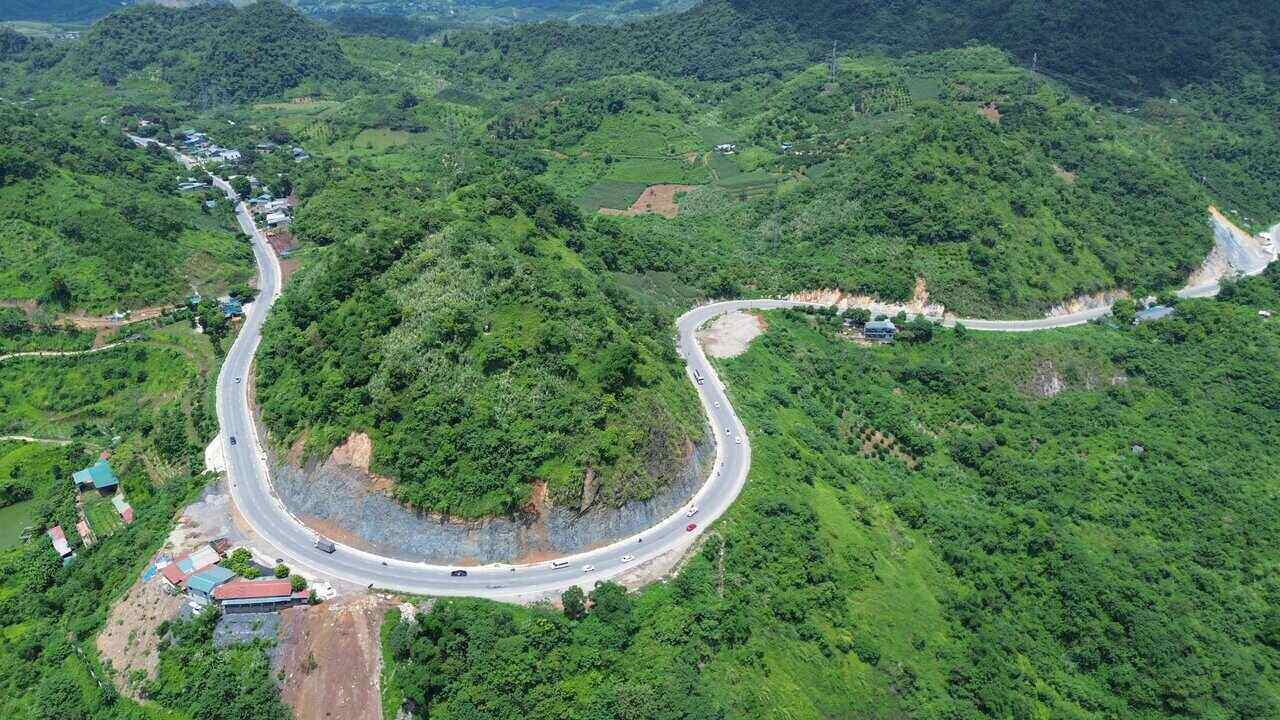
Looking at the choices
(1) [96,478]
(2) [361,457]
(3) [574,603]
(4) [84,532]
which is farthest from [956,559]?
(1) [96,478]

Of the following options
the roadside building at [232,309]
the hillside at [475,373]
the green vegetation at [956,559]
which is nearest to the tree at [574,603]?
the green vegetation at [956,559]

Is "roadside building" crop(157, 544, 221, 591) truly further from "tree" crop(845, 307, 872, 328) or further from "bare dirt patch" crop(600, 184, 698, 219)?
"bare dirt patch" crop(600, 184, 698, 219)

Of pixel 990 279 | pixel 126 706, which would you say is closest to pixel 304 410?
pixel 126 706

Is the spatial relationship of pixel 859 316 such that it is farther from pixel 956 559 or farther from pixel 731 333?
pixel 956 559

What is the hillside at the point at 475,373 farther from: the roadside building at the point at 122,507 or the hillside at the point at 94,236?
the hillside at the point at 94,236

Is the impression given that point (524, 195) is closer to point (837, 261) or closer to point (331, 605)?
point (837, 261)

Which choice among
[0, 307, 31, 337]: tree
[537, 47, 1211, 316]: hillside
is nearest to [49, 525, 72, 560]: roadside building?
[0, 307, 31, 337]: tree
